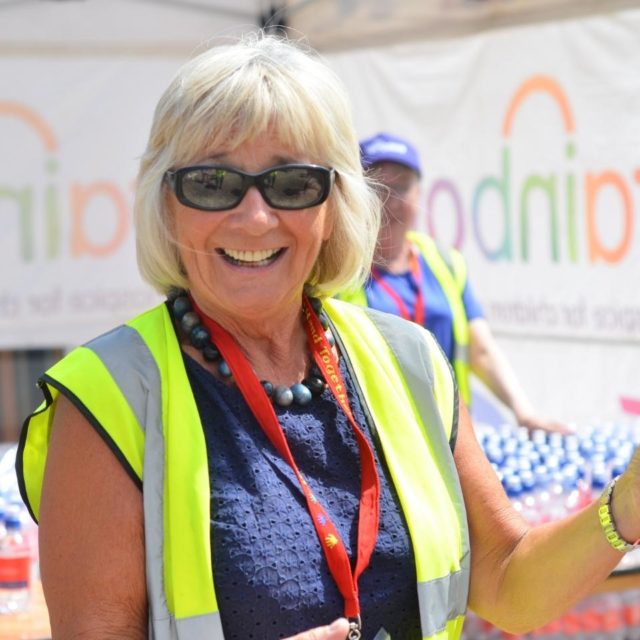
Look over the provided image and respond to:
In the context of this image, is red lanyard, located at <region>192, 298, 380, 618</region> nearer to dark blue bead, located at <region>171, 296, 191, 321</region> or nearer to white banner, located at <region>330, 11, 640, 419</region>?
dark blue bead, located at <region>171, 296, 191, 321</region>

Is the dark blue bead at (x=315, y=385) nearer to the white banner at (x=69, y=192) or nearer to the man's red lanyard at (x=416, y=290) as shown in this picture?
the man's red lanyard at (x=416, y=290)

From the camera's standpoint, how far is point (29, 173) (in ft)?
20.2

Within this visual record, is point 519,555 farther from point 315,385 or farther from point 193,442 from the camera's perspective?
point 193,442

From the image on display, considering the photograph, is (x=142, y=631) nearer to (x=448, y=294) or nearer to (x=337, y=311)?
(x=337, y=311)

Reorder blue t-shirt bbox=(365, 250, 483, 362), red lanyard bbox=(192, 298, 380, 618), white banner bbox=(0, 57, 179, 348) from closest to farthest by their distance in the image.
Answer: red lanyard bbox=(192, 298, 380, 618) < blue t-shirt bbox=(365, 250, 483, 362) < white banner bbox=(0, 57, 179, 348)

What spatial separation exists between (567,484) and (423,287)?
1051mm

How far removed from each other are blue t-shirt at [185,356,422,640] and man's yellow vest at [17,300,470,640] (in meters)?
0.03

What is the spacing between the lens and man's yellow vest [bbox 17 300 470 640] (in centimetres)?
154

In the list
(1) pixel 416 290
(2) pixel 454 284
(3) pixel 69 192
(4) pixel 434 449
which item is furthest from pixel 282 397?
(3) pixel 69 192

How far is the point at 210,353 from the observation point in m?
1.71

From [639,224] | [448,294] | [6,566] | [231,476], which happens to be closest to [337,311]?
[231,476]

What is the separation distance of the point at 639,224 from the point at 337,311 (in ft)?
11.3

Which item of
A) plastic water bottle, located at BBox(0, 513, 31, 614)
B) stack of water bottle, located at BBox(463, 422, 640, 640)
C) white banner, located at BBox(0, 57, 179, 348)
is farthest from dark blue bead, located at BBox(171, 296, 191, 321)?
white banner, located at BBox(0, 57, 179, 348)

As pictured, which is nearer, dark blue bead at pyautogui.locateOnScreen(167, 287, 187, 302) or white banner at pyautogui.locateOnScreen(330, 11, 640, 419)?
dark blue bead at pyautogui.locateOnScreen(167, 287, 187, 302)
